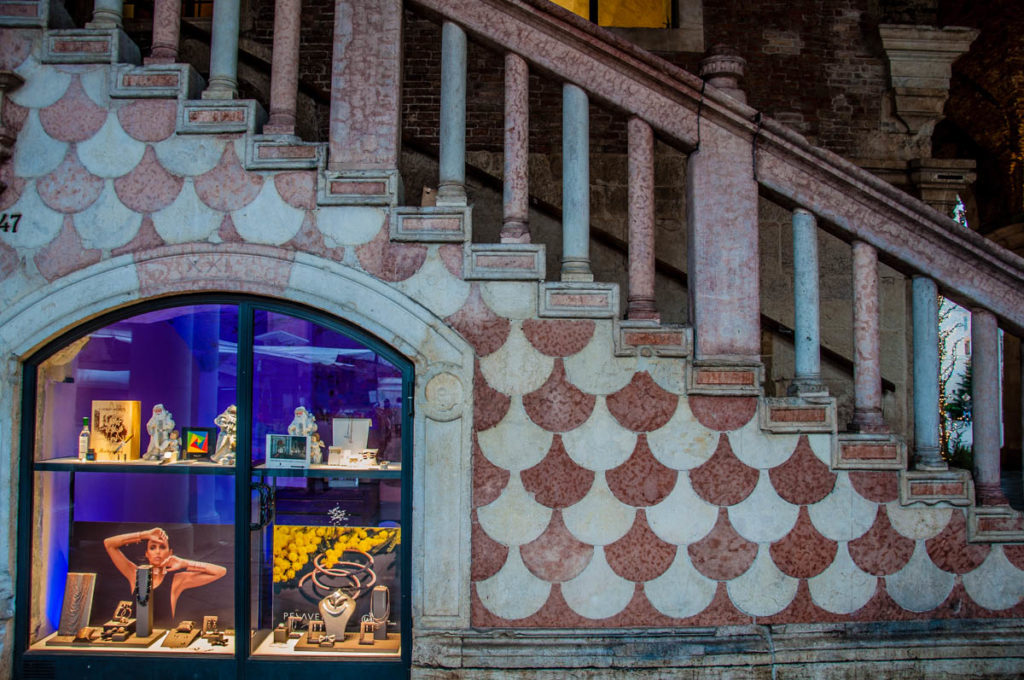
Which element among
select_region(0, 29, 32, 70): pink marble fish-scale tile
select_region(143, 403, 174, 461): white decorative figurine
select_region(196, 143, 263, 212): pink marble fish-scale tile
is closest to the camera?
select_region(196, 143, 263, 212): pink marble fish-scale tile

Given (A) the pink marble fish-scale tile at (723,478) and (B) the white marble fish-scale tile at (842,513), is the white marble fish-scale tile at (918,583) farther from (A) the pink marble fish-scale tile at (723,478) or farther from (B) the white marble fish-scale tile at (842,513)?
(A) the pink marble fish-scale tile at (723,478)

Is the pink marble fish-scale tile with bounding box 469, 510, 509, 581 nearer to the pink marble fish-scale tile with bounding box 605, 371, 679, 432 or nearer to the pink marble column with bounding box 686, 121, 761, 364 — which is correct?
the pink marble fish-scale tile with bounding box 605, 371, 679, 432

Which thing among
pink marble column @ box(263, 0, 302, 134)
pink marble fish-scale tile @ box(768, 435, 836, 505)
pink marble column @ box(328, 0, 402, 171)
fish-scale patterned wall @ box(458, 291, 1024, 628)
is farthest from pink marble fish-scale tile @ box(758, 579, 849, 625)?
pink marble column @ box(263, 0, 302, 134)

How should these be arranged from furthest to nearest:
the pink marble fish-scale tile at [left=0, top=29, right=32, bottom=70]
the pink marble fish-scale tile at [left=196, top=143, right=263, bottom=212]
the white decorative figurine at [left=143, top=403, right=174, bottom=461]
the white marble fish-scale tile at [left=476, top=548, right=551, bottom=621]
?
the white decorative figurine at [left=143, top=403, right=174, bottom=461] < the pink marble fish-scale tile at [left=0, top=29, right=32, bottom=70] < the pink marble fish-scale tile at [left=196, top=143, right=263, bottom=212] < the white marble fish-scale tile at [left=476, top=548, right=551, bottom=621]

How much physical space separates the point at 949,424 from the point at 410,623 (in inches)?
704

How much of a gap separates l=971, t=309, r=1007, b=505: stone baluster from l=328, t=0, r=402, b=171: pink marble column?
3.40 metres

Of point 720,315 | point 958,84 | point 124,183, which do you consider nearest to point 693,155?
point 720,315

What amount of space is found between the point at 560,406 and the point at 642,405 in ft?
1.47

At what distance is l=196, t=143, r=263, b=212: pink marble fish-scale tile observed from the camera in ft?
12.9

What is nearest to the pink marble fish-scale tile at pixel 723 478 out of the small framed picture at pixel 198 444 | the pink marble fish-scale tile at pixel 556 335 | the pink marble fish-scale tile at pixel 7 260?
the pink marble fish-scale tile at pixel 556 335

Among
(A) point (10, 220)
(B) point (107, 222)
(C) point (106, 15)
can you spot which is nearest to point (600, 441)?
(B) point (107, 222)

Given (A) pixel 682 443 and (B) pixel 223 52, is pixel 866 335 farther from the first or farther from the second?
(B) pixel 223 52

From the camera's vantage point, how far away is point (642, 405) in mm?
3879

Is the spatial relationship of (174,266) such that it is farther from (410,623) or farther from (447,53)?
(410,623)
